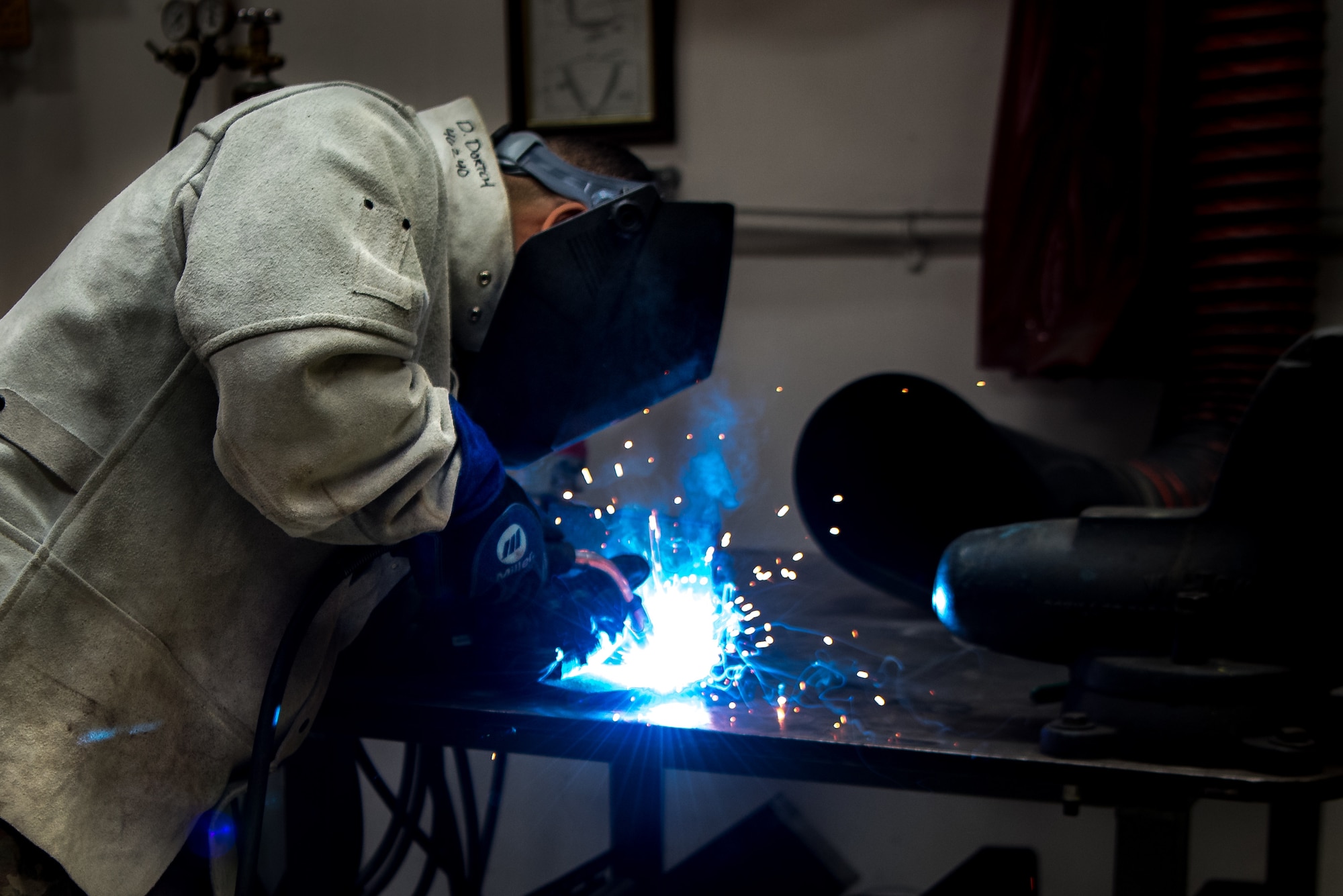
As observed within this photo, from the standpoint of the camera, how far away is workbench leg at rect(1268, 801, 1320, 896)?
1.21 metres

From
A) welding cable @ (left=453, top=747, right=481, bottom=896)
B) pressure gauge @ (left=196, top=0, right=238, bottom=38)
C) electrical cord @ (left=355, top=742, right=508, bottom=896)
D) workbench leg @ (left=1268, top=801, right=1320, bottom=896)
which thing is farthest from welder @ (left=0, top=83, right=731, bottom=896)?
pressure gauge @ (left=196, top=0, right=238, bottom=38)

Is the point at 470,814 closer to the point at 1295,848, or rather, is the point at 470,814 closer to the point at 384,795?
the point at 384,795

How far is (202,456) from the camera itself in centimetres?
109

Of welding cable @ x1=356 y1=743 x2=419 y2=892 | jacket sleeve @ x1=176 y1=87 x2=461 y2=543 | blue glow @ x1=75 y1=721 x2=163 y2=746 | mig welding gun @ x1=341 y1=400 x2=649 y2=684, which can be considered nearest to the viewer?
jacket sleeve @ x1=176 y1=87 x2=461 y2=543

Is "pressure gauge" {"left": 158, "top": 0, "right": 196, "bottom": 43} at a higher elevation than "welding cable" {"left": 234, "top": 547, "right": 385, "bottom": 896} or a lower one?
higher

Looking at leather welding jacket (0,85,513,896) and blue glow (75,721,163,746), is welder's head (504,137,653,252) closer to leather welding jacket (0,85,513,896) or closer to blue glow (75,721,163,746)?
leather welding jacket (0,85,513,896)

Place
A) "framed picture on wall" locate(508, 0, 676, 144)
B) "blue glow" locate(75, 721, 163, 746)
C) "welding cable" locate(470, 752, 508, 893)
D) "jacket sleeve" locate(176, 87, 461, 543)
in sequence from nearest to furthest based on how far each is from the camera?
"jacket sleeve" locate(176, 87, 461, 543) → "blue glow" locate(75, 721, 163, 746) → "welding cable" locate(470, 752, 508, 893) → "framed picture on wall" locate(508, 0, 676, 144)

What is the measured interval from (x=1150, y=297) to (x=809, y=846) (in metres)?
1.18


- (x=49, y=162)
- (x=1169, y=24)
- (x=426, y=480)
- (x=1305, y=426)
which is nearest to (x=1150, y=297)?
(x=1169, y=24)

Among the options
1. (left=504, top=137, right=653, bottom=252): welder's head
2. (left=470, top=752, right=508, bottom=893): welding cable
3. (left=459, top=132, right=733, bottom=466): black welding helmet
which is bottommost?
(left=470, top=752, right=508, bottom=893): welding cable

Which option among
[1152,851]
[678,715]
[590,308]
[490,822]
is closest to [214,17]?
[590,308]

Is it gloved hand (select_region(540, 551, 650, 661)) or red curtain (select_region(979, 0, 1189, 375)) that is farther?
red curtain (select_region(979, 0, 1189, 375))

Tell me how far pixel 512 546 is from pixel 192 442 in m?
0.33

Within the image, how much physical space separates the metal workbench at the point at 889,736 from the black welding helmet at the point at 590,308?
0.34 metres
